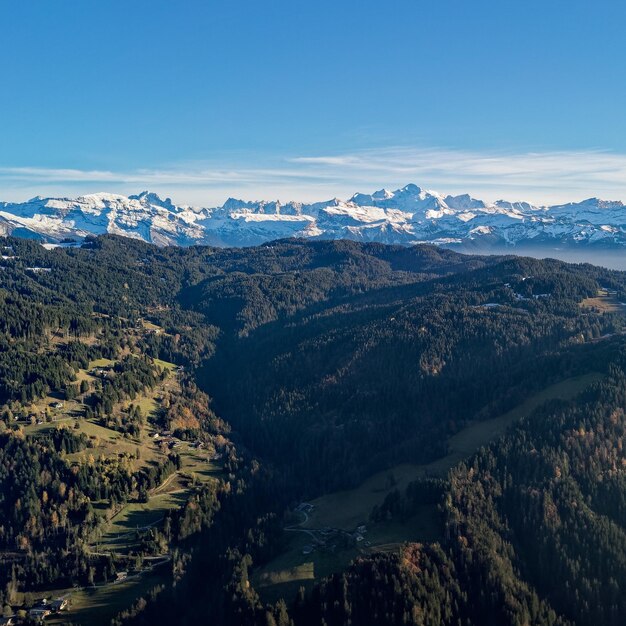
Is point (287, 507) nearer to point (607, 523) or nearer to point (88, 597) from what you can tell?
point (88, 597)

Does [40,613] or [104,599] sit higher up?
[104,599]

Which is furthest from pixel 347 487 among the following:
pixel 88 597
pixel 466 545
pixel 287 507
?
pixel 88 597

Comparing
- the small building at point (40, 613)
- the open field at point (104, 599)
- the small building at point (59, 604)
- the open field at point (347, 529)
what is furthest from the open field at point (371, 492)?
the small building at point (40, 613)

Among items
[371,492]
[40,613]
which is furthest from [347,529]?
[40,613]

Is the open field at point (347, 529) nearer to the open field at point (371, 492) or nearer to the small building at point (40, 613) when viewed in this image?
the open field at point (371, 492)

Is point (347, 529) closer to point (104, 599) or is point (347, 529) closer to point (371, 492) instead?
point (371, 492)

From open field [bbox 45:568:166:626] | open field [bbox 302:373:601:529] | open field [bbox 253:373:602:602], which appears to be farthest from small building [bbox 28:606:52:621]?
open field [bbox 302:373:601:529]

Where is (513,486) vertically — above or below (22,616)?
above

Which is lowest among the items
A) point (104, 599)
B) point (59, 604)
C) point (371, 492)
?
point (104, 599)

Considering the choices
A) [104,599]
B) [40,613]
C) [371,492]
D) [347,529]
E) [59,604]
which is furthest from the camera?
[371,492]
